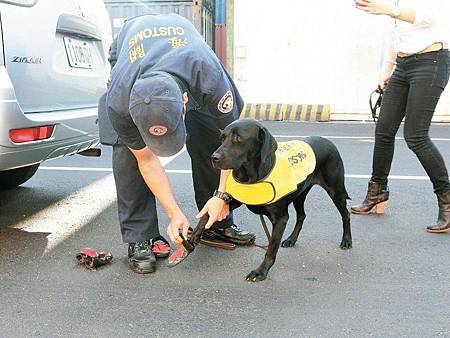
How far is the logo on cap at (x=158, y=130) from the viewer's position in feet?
6.84

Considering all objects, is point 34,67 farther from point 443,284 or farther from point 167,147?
point 443,284

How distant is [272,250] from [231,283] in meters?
0.28

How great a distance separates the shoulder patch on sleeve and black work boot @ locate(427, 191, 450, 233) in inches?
69.0

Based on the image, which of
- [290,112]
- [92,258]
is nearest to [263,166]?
[92,258]

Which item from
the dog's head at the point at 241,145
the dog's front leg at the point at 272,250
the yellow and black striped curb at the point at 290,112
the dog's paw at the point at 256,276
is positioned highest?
the dog's head at the point at 241,145

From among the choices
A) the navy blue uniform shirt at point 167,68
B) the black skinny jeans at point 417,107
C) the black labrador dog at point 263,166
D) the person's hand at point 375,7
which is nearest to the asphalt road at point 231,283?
the black labrador dog at point 263,166

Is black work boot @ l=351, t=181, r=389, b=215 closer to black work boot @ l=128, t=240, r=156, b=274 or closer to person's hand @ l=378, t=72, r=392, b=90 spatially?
person's hand @ l=378, t=72, r=392, b=90

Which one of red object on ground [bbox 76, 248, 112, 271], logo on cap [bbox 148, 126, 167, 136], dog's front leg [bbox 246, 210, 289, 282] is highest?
logo on cap [bbox 148, 126, 167, 136]

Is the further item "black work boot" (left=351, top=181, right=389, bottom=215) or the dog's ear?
"black work boot" (left=351, top=181, right=389, bottom=215)

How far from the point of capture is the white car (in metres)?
2.82

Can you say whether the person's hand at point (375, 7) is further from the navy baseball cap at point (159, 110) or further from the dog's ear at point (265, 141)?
the navy baseball cap at point (159, 110)

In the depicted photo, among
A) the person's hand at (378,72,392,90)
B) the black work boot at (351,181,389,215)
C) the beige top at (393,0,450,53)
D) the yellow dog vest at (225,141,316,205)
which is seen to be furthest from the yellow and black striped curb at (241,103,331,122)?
the yellow dog vest at (225,141,316,205)

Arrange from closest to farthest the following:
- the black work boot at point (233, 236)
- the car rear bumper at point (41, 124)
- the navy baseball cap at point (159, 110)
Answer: the navy baseball cap at point (159, 110)
the car rear bumper at point (41, 124)
the black work boot at point (233, 236)

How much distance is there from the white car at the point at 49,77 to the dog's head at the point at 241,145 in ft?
3.85
